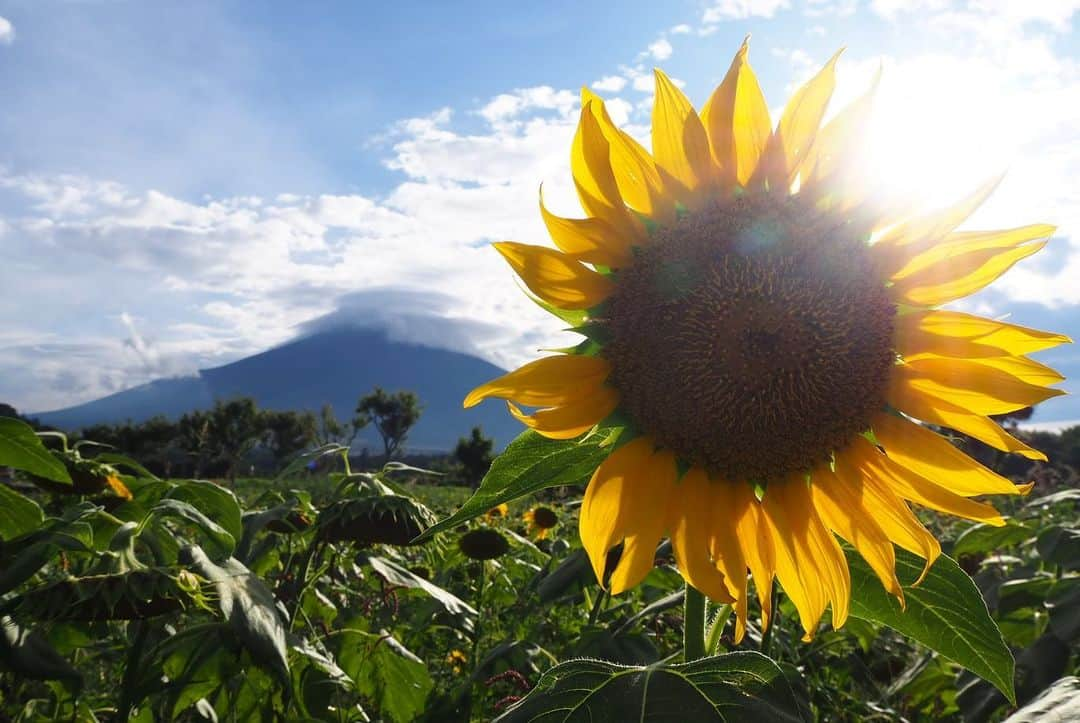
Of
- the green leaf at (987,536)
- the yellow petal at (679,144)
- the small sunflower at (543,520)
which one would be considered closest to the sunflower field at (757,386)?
the yellow petal at (679,144)

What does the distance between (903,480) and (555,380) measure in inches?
29.2

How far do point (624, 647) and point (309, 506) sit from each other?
42.2 inches

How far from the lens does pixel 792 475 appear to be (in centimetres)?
153

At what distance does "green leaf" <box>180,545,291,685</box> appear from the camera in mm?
1614

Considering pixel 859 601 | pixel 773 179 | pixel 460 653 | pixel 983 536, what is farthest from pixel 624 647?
pixel 460 653

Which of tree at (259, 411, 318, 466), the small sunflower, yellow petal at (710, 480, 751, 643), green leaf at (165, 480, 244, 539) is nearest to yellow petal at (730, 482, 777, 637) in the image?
yellow petal at (710, 480, 751, 643)

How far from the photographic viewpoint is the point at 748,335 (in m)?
1.47

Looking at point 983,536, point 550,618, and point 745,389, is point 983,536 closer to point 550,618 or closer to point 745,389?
point 745,389

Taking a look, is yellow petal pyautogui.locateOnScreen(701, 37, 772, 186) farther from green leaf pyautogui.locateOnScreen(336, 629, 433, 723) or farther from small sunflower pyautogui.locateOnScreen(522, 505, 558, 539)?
small sunflower pyautogui.locateOnScreen(522, 505, 558, 539)

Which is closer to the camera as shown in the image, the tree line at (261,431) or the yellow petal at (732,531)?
the yellow petal at (732,531)

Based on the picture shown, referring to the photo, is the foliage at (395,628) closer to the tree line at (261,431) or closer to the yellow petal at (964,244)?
the yellow petal at (964,244)

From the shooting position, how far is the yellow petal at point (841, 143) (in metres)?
1.51

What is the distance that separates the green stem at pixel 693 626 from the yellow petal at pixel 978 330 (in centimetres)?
68

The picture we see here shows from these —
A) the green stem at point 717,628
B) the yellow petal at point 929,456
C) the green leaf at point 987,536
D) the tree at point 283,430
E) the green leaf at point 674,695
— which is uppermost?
the yellow petal at point 929,456
